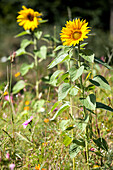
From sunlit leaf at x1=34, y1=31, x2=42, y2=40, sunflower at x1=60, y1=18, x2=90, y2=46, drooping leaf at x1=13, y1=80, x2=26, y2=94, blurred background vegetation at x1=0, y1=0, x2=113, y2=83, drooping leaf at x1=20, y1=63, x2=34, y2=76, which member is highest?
blurred background vegetation at x1=0, y1=0, x2=113, y2=83

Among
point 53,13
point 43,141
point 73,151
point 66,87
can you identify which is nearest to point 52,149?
point 43,141

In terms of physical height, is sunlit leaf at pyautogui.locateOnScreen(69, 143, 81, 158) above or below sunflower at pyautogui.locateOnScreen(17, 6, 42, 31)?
below

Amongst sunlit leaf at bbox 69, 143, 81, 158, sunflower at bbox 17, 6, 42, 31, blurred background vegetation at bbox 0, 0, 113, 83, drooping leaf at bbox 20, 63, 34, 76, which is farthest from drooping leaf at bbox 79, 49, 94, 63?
blurred background vegetation at bbox 0, 0, 113, 83

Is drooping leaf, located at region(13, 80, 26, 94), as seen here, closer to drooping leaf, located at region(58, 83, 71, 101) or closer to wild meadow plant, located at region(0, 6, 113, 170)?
wild meadow plant, located at region(0, 6, 113, 170)

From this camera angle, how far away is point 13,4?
413 inches

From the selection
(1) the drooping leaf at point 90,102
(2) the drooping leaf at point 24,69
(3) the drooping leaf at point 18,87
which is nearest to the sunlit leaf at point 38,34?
(2) the drooping leaf at point 24,69

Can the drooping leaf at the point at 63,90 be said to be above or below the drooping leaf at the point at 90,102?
above

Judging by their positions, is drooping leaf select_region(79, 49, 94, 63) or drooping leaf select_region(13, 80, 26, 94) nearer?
drooping leaf select_region(79, 49, 94, 63)

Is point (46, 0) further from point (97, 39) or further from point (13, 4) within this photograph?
point (97, 39)

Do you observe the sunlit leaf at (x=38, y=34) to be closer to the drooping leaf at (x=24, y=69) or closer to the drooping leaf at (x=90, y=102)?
the drooping leaf at (x=24, y=69)

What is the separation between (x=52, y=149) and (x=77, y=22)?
34.3 inches

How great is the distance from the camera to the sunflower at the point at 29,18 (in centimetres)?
225

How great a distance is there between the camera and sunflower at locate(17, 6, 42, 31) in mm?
2248

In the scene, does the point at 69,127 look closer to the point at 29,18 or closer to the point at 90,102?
the point at 90,102
